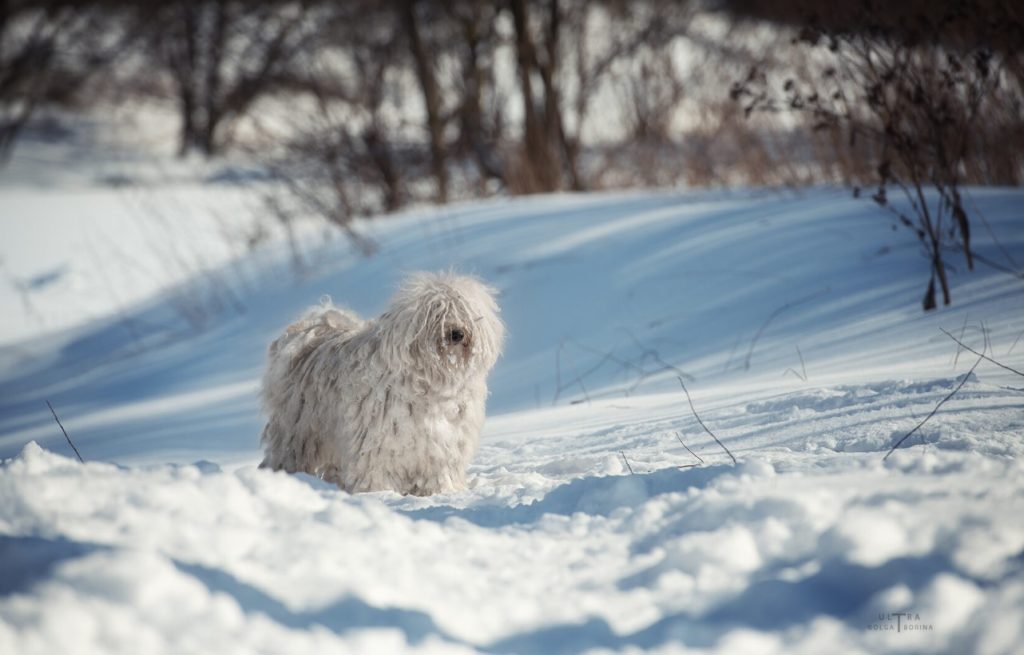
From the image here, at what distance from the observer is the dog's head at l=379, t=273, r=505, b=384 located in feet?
11.8

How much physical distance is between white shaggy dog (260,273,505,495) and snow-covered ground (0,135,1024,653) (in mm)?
261

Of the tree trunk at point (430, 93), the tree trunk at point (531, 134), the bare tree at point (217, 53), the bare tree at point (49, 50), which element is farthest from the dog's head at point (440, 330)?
the bare tree at point (49, 50)

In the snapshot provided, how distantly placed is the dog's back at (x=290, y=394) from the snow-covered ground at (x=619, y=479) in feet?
2.15

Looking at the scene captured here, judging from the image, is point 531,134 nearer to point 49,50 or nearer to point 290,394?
point 290,394

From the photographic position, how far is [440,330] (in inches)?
141

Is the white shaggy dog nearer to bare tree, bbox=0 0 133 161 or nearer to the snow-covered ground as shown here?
the snow-covered ground

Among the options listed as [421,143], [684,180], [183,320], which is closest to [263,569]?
[183,320]

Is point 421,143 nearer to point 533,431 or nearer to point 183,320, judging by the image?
point 183,320

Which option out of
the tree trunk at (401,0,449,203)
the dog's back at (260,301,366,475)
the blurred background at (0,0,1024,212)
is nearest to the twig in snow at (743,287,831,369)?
the blurred background at (0,0,1024,212)

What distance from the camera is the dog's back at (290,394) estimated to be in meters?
3.95

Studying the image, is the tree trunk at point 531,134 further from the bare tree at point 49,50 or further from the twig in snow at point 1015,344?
the bare tree at point 49,50

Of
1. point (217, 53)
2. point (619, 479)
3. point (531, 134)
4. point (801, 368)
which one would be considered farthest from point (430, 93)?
point (619, 479)

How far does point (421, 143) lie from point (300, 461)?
32.3ft

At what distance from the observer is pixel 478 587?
221cm
